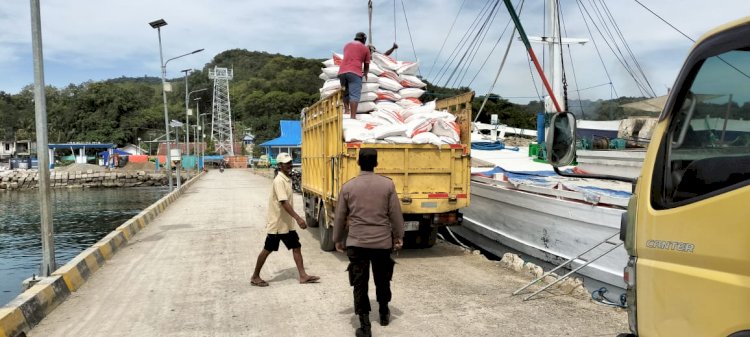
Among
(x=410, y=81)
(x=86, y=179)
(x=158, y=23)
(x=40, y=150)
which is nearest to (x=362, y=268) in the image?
(x=40, y=150)

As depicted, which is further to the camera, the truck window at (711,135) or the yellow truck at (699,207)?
the truck window at (711,135)

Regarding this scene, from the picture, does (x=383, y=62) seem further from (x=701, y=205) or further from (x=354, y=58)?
(x=701, y=205)

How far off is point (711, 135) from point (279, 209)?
4853 millimetres

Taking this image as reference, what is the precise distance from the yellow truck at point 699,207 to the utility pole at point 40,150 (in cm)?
664

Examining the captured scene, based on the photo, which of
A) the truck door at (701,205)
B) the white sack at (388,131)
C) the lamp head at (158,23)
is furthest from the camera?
the lamp head at (158,23)

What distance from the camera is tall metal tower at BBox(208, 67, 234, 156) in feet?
303

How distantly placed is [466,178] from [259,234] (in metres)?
5.25

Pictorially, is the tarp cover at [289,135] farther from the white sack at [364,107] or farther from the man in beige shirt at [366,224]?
the man in beige shirt at [366,224]

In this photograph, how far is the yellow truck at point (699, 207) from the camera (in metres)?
2.07

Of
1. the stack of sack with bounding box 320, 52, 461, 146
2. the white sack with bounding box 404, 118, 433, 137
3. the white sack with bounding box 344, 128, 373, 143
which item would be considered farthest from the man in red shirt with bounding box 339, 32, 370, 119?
the white sack with bounding box 404, 118, 433, 137

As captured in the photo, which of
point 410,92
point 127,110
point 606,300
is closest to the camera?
point 606,300

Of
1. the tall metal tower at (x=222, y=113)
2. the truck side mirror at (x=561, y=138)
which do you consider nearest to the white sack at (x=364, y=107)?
the truck side mirror at (x=561, y=138)

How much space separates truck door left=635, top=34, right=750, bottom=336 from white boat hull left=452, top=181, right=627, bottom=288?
457 cm

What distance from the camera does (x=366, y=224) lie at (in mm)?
4707
